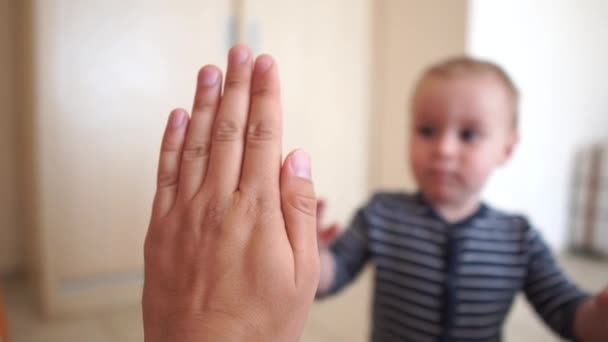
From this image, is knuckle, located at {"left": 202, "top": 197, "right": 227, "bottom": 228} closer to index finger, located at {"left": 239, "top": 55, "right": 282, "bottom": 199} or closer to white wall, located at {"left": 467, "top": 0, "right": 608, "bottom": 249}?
index finger, located at {"left": 239, "top": 55, "right": 282, "bottom": 199}

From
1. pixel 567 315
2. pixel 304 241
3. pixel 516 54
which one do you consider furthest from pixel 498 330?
pixel 516 54

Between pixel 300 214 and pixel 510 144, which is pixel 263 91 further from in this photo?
pixel 510 144

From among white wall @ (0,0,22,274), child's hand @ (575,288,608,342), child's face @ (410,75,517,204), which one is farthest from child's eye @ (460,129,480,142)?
white wall @ (0,0,22,274)

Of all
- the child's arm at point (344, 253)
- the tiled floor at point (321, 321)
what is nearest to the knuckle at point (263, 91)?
the tiled floor at point (321, 321)

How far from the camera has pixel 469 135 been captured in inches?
23.0

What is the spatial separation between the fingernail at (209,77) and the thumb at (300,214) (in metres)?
0.08

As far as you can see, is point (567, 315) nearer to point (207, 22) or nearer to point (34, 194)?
point (207, 22)

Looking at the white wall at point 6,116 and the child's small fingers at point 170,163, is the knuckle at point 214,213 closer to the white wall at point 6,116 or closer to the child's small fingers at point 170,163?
the child's small fingers at point 170,163

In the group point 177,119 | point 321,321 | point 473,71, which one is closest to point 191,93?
point 177,119

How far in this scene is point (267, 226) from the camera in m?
0.27

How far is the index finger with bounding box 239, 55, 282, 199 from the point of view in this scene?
29cm

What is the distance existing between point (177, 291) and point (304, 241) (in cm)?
8

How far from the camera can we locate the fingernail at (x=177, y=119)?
1.01 ft

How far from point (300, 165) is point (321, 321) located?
0.65 metres
